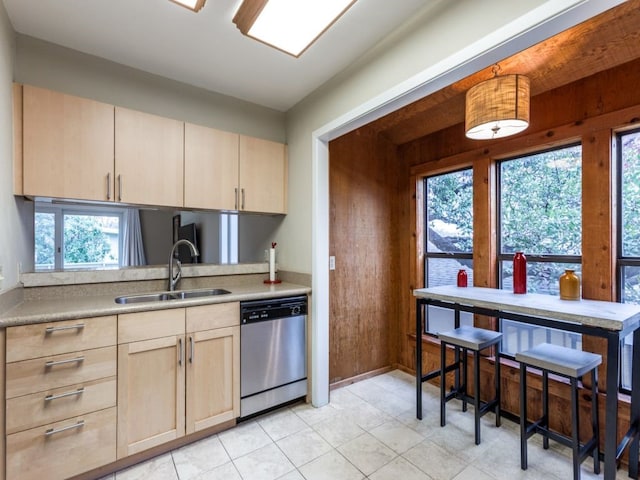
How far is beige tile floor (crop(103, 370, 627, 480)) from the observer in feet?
5.83

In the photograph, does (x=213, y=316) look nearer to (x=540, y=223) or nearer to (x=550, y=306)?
(x=550, y=306)

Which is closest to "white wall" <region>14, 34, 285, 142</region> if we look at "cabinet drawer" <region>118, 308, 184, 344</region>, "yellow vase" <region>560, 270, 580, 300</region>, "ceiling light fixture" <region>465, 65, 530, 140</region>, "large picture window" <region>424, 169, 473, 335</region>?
"cabinet drawer" <region>118, 308, 184, 344</region>

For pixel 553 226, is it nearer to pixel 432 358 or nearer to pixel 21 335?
pixel 432 358

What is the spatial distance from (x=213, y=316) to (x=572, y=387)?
2.12 m

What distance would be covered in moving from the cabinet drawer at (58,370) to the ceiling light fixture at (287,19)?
6.45ft

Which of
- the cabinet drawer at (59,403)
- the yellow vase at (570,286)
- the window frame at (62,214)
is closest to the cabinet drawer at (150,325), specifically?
the cabinet drawer at (59,403)

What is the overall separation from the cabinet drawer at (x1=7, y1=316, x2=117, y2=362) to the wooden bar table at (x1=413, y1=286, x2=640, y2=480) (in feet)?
6.81

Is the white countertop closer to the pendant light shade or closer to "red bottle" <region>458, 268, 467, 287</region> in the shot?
"red bottle" <region>458, 268, 467, 287</region>

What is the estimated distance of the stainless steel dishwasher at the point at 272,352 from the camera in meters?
2.24

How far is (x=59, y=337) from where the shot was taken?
1.62 m

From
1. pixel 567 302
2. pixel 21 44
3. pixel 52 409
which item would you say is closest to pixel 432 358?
pixel 567 302

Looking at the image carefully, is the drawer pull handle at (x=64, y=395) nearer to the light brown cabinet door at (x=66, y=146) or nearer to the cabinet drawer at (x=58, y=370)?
the cabinet drawer at (x=58, y=370)

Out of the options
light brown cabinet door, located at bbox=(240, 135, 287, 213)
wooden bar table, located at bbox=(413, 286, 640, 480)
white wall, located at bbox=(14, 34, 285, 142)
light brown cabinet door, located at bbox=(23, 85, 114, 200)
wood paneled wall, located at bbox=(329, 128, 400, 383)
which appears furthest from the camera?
wood paneled wall, located at bbox=(329, 128, 400, 383)

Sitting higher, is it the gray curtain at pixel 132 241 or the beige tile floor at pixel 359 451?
the gray curtain at pixel 132 241
